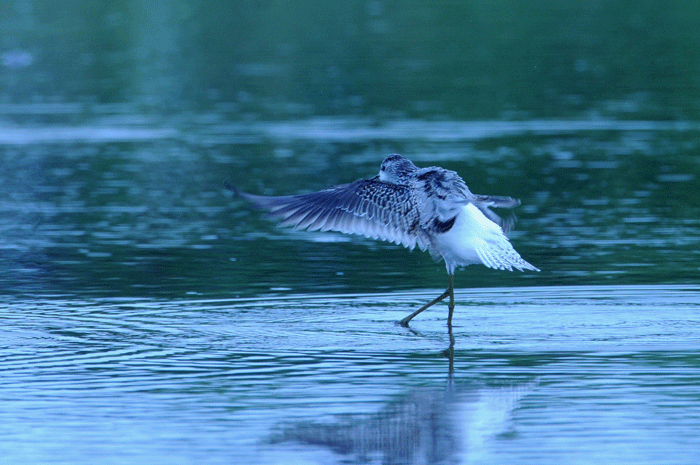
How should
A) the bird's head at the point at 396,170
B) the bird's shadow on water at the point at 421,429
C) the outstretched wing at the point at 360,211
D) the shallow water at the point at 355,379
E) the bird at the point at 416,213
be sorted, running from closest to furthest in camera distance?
the bird's shadow on water at the point at 421,429
the shallow water at the point at 355,379
the bird at the point at 416,213
the outstretched wing at the point at 360,211
the bird's head at the point at 396,170

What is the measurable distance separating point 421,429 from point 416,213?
3444 millimetres

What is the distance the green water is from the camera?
339 inches

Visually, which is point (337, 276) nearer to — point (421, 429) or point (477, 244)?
point (477, 244)

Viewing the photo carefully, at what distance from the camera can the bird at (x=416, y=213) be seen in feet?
37.2

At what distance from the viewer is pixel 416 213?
38.3ft

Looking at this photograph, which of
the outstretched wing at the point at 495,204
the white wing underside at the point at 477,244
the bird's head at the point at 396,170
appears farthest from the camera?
the bird's head at the point at 396,170

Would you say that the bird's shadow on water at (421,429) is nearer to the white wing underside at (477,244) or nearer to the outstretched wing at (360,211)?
the white wing underside at (477,244)

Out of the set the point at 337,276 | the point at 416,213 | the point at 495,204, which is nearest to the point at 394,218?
the point at 416,213

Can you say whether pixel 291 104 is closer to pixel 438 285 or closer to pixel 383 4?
pixel 438 285

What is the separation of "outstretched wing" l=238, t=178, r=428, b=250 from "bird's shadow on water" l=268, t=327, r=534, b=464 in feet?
8.40

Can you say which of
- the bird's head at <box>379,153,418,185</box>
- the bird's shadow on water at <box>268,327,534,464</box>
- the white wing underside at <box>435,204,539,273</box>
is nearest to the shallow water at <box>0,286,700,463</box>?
the bird's shadow on water at <box>268,327,534,464</box>

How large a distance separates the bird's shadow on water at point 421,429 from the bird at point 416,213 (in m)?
2.12

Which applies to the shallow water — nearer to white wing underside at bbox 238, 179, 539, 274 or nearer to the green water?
the green water

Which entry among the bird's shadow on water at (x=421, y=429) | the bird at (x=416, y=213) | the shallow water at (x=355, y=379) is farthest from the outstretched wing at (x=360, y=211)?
the bird's shadow on water at (x=421, y=429)
